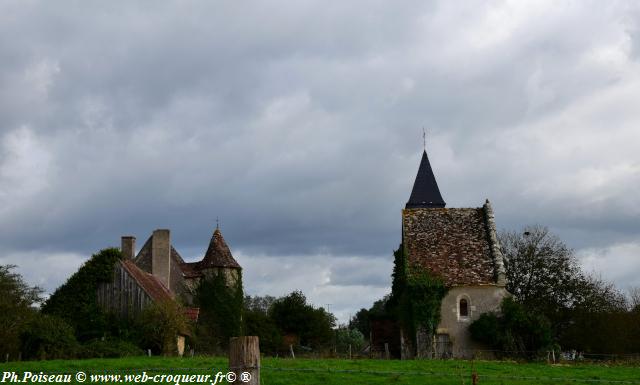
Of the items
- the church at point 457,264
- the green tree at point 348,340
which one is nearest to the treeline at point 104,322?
the green tree at point 348,340

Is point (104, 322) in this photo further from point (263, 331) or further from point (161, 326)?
point (263, 331)

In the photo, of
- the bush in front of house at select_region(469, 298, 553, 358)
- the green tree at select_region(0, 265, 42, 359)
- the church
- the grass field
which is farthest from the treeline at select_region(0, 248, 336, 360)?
the bush in front of house at select_region(469, 298, 553, 358)

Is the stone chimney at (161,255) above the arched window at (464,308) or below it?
above

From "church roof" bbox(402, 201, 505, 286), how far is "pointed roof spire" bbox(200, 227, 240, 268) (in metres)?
14.1

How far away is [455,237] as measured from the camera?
44719 millimetres

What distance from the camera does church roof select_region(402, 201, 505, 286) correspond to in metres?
42.0

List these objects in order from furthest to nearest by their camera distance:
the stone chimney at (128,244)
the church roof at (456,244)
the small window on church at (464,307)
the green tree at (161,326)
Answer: the stone chimney at (128,244) → the church roof at (456,244) → the small window on church at (464,307) → the green tree at (161,326)

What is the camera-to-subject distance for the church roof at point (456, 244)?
42031 mm

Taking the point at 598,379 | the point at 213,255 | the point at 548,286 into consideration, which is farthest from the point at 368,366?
the point at 548,286

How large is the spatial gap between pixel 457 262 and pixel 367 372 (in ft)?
68.6

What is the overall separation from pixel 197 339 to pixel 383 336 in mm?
11339

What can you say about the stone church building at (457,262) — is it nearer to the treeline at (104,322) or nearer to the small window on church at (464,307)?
the small window on church at (464,307)

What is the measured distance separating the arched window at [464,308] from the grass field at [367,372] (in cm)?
1425

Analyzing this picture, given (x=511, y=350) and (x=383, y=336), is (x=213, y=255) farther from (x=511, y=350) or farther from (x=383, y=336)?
(x=511, y=350)
